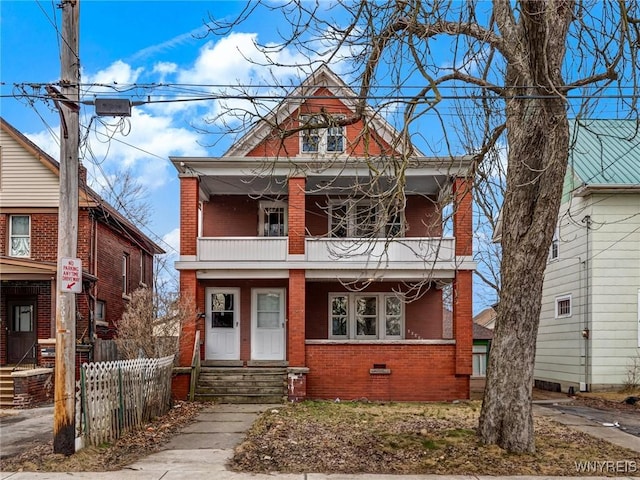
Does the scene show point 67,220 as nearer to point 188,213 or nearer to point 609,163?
point 188,213

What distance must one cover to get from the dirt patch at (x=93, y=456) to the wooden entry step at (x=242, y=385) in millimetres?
4570

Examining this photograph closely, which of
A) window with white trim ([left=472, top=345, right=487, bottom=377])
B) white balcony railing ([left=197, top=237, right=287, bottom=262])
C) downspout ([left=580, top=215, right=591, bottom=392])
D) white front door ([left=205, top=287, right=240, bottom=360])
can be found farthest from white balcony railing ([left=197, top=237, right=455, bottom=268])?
window with white trim ([left=472, top=345, right=487, bottom=377])

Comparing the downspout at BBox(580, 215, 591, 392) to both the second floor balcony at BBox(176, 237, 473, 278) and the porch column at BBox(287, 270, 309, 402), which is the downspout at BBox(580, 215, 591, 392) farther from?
the porch column at BBox(287, 270, 309, 402)

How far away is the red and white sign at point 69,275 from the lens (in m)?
8.04

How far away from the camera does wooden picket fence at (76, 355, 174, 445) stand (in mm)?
8375

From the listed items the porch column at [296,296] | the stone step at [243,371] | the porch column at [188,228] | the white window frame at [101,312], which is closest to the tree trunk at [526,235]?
the porch column at [296,296]

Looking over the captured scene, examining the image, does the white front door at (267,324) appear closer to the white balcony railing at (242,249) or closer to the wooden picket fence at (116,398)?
the white balcony railing at (242,249)

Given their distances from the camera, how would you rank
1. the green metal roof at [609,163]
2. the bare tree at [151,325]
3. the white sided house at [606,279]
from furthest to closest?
the green metal roof at [609,163]
the white sided house at [606,279]
the bare tree at [151,325]

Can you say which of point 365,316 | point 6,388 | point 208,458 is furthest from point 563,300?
point 6,388

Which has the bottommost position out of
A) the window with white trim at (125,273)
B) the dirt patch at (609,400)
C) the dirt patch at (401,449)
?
the dirt patch at (609,400)

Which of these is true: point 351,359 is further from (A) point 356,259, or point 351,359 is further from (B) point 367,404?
(A) point 356,259

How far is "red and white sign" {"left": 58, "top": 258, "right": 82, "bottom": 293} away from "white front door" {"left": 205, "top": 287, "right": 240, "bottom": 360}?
9.88 metres

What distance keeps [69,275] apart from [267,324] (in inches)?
413

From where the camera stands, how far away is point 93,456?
26.2 feet
